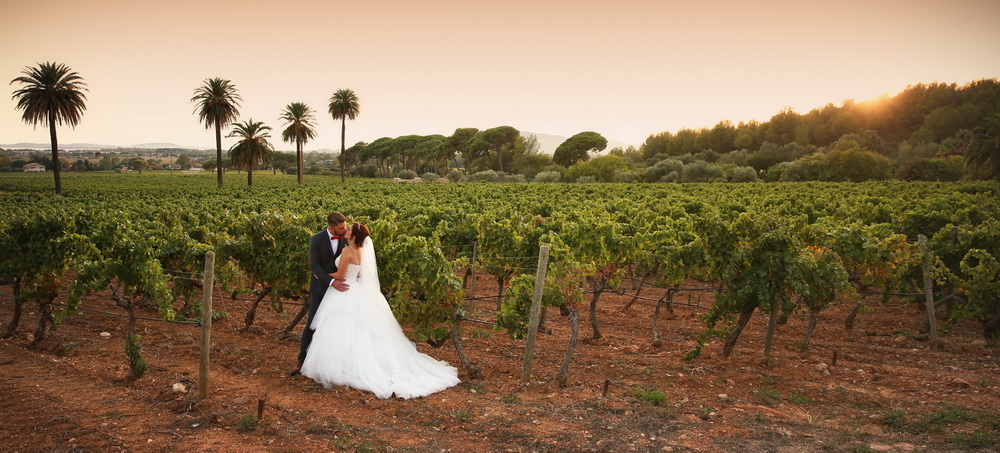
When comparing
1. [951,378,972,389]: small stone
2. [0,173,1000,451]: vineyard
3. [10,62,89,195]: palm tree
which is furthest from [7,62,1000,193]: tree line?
[951,378,972,389]: small stone

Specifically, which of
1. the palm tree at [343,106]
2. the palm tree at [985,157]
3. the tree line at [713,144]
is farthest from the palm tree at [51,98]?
the palm tree at [985,157]

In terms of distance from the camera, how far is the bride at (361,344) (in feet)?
21.0

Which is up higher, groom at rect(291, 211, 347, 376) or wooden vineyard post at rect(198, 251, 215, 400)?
groom at rect(291, 211, 347, 376)

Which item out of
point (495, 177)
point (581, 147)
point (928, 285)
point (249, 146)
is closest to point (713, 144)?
point (581, 147)

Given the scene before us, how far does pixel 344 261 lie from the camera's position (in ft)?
21.5

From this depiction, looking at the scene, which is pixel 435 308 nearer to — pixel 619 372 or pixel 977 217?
pixel 619 372

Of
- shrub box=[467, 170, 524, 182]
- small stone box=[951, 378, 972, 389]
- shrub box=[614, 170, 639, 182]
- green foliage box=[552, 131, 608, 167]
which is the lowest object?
small stone box=[951, 378, 972, 389]

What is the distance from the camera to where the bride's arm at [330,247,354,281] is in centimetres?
654

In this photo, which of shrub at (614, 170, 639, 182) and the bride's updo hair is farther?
shrub at (614, 170, 639, 182)

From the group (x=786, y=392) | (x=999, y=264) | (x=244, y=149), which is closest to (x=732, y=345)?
(x=786, y=392)

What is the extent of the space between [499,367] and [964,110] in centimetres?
11300

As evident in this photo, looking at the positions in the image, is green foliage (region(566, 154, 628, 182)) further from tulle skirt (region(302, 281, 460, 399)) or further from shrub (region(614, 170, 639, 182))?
tulle skirt (region(302, 281, 460, 399))

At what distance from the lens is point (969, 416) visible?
5789 millimetres

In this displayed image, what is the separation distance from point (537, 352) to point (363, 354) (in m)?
2.98
